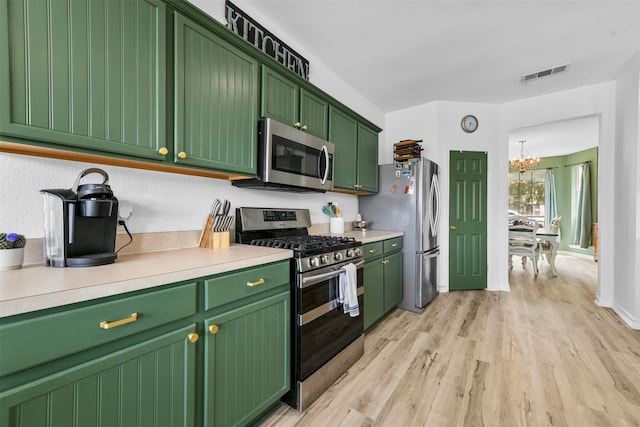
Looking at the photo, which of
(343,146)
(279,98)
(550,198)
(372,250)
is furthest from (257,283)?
(550,198)

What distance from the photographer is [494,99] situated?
395 cm

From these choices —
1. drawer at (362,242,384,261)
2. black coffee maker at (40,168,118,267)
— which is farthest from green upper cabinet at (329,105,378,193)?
black coffee maker at (40,168,118,267)

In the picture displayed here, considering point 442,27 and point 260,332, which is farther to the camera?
point 442,27

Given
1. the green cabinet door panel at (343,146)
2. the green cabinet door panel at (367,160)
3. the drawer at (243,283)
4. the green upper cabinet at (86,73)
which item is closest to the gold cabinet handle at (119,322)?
the drawer at (243,283)

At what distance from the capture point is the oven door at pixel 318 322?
1.61 meters

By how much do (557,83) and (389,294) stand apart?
11.0ft

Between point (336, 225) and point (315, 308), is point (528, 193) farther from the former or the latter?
point (315, 308)

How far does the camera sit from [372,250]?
2.56 meters

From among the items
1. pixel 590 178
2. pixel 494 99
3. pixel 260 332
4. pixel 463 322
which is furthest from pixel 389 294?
pixel 590 178

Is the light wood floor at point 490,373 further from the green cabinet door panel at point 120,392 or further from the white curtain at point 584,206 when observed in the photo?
the white curtain at point 584,206

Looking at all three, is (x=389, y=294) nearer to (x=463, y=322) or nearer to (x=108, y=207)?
(x=463, y=322)

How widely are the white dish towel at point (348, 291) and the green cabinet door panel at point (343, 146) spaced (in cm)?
104

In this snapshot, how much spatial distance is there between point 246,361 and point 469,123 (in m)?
4.30

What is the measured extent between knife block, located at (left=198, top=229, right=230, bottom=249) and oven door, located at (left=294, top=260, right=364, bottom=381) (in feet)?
1.79
